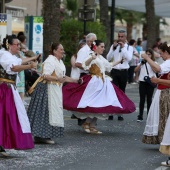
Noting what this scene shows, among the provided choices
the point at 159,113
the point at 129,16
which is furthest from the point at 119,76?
the point at 129,16

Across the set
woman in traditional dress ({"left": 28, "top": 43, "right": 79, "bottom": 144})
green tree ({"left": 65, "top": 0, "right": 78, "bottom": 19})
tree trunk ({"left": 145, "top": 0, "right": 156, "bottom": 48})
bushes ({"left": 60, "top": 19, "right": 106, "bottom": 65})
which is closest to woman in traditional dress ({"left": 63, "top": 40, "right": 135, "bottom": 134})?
woman in traditional dress ({"left": 28, "top": 43, "right": 79, "bottom": 144})

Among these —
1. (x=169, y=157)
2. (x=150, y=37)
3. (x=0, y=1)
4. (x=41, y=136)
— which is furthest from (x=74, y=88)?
(x=150, y=37)

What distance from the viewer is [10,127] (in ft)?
38.3

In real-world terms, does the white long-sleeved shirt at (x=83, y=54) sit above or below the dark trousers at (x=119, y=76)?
above

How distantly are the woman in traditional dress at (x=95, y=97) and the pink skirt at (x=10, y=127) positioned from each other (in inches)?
137

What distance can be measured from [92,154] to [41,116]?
143 centimetres

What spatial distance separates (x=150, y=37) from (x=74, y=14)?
7999 mm

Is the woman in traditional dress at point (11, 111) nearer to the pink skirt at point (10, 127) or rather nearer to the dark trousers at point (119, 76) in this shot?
the pink skirt at point (10, 127)

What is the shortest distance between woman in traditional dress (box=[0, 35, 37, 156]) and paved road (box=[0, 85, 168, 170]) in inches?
10.1

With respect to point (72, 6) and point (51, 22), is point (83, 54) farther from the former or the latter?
→ point (72, 6)

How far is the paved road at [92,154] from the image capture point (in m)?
11.2

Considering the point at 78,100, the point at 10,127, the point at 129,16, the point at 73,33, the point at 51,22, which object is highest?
the point at 51,22

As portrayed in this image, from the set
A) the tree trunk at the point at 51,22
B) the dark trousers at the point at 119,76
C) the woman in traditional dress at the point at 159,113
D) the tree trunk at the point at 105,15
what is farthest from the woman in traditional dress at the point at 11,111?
the tree trunk at the point at 105,15

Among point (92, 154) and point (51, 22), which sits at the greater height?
point (51, 22)
